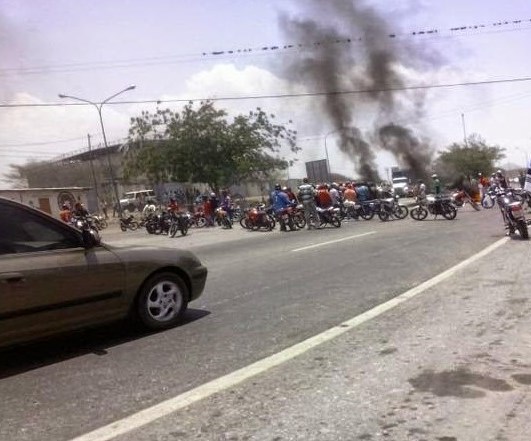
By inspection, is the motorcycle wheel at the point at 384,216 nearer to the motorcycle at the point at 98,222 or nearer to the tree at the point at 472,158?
the motorcycle at the point at 98,222

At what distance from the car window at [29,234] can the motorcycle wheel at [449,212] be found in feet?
49.8

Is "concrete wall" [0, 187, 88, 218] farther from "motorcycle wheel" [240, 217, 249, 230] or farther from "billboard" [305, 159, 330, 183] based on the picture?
"motorcycle wheel" [240, 217, 249, 230]

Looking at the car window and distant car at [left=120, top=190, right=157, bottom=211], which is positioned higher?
distant car at [left=120, top=190, right=157, bottom=211]

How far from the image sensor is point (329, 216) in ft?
63.7

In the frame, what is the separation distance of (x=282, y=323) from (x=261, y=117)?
3647cm

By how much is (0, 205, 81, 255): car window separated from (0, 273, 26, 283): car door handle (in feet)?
0.73

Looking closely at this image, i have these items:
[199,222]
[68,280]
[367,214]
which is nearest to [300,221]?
[367,214]

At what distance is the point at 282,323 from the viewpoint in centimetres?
573

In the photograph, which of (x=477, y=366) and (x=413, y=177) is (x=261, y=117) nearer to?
(x=413, y=177)

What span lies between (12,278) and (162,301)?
5.09 feet

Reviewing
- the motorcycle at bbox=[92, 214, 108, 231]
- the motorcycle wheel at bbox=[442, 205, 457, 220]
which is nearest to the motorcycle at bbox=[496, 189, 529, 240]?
the motorcycle wheel at bbox=[442, 205, 457, 220]

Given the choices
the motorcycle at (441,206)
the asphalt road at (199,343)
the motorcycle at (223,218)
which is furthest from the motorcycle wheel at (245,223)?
the asphalt road at (199,343)

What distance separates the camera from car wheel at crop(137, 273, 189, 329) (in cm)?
561

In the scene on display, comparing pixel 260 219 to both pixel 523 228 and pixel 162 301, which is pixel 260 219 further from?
pixel 162 301
